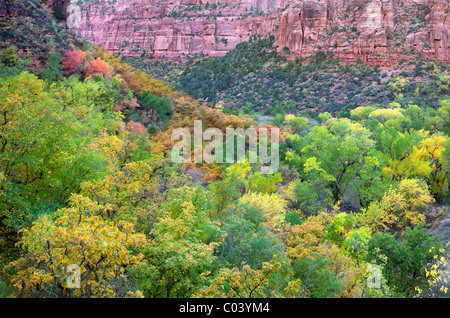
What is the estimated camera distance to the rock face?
6456cm

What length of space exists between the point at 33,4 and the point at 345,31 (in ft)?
197

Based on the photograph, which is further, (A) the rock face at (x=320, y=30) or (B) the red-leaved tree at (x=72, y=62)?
(A) the rock face at (x=320, y=30)

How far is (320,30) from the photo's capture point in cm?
7194

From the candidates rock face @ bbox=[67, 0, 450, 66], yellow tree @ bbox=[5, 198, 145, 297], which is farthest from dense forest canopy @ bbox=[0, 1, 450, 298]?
rock face @ bbox=[67, 0, 450, 66]

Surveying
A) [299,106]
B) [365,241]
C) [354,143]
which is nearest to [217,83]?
[299,106]

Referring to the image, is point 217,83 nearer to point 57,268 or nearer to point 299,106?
point 299,106

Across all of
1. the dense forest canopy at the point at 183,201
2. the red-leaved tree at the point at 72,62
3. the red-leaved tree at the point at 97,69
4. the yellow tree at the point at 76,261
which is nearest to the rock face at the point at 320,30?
the red-leaved tree at the point at 97,69

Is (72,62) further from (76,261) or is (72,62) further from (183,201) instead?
(76,261)

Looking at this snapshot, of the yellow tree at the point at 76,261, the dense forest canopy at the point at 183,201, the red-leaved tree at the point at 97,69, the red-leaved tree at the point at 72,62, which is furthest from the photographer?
the red-leaved tree at the point at 97,69

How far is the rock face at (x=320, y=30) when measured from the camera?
64.6 m

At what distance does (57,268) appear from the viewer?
7.48 metres

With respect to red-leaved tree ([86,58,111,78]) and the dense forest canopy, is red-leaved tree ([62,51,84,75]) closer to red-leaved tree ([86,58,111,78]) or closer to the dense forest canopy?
the dense forest canopy

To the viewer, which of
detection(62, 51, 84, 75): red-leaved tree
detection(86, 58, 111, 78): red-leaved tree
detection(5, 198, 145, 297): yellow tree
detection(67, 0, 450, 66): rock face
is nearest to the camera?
detection(5, 198, 145, 297): yellow tree

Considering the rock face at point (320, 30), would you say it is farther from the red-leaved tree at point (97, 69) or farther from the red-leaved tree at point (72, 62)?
the red-leaved tree at point (72, 62)
